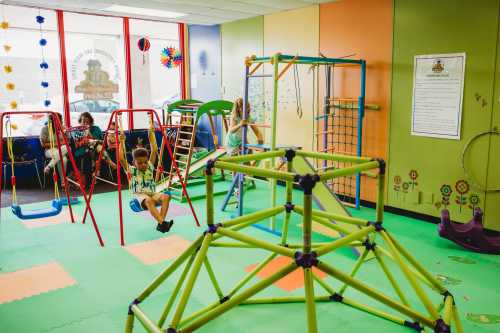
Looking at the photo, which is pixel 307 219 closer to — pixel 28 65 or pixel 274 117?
pixel 274 117

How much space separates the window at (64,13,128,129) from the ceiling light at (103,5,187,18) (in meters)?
0.98

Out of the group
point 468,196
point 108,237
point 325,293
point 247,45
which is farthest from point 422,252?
point 247,45

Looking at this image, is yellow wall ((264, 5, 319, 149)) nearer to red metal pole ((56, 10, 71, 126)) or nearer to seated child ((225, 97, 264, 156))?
seated child ((225, 97, 264, 156))

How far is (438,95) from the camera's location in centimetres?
552

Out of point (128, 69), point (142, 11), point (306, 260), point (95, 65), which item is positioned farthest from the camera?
point (128, 69)

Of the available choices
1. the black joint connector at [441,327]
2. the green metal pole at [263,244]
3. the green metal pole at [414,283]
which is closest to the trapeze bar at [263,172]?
the green metal pole at [263,244]

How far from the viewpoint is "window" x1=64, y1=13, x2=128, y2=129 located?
8.23m

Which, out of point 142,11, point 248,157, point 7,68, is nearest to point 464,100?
point 248,157

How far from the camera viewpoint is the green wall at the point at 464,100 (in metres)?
5.07

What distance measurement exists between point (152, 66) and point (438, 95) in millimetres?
5800

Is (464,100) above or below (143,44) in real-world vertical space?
below

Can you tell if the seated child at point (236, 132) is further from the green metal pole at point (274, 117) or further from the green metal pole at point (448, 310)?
the green metal pole at point (448, 310)

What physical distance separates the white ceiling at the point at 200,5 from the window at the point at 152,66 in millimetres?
1154

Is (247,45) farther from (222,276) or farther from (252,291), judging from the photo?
(252,291)
